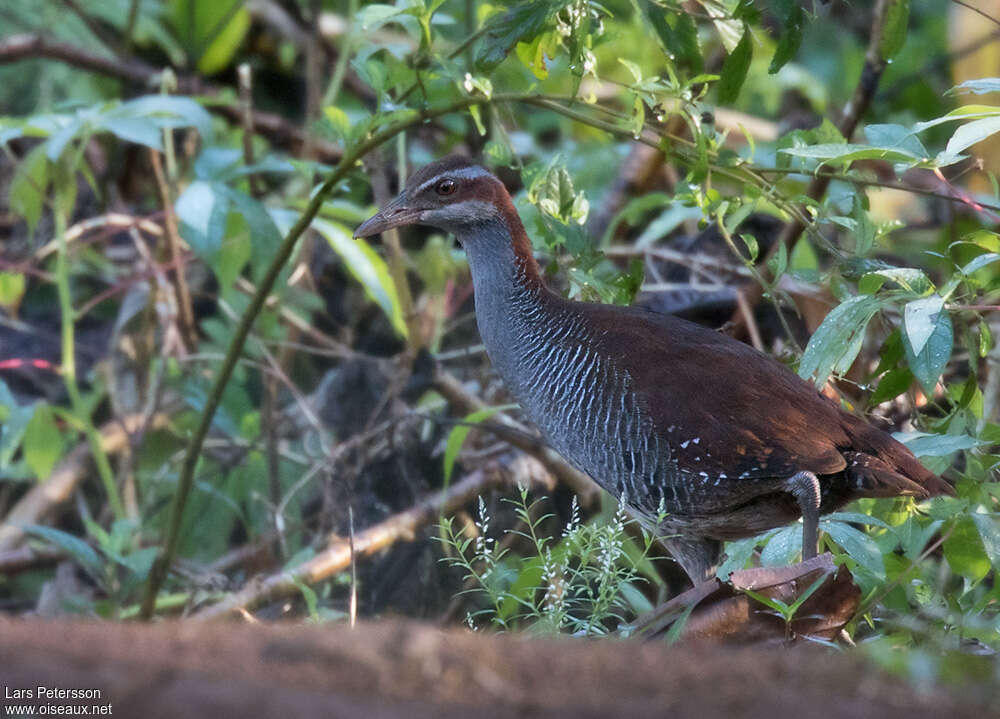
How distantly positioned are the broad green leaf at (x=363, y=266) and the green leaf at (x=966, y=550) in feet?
6.16

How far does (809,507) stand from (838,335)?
46 cm

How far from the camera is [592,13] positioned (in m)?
2.84

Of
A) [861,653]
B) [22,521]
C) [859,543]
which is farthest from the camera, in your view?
[22,521]

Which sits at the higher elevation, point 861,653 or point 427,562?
point 861,653

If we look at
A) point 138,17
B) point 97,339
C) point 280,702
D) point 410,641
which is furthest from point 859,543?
point 138,17

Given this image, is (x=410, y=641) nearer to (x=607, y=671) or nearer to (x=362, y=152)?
(x=607, y=671)

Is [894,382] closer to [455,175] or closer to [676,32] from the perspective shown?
[676,32]

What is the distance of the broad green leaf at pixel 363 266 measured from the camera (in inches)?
151

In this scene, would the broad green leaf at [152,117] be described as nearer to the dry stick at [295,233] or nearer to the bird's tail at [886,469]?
the dry stick at [295,233]

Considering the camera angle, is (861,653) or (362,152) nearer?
(861,653)

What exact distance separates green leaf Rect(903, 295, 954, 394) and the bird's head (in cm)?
Answer: 129

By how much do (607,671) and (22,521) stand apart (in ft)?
12.6

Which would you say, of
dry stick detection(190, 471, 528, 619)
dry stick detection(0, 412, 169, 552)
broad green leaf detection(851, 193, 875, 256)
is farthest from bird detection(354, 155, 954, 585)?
dry stick detection(0, 412, 169, 552)

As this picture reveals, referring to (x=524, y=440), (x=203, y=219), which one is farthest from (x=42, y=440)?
(x=524, y=440)
